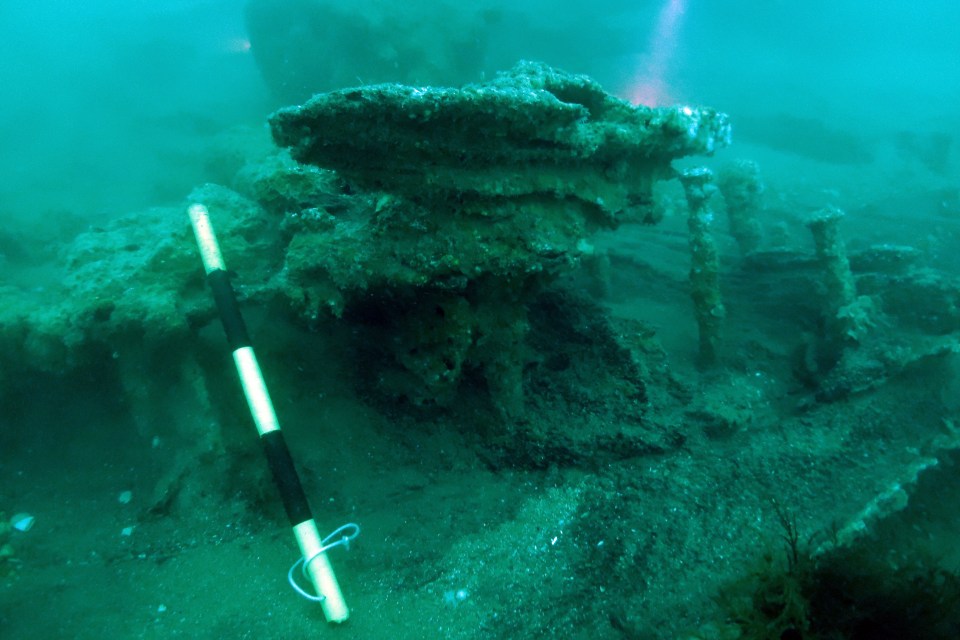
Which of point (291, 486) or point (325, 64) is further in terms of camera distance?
point (325, 64)

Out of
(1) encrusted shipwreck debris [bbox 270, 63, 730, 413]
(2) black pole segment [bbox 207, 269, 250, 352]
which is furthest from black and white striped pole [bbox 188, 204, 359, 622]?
(1) encrusted shipwreck debris [bbox 270, 63, 730, 413]

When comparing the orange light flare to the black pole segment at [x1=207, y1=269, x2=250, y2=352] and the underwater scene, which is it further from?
the black pole segment at [x1=207, y1=269, x2=250, y2=352]

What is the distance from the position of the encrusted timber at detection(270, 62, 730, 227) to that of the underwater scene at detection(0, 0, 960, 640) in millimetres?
21

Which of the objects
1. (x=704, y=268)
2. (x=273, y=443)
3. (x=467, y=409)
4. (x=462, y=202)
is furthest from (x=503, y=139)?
(x=704, y=268)

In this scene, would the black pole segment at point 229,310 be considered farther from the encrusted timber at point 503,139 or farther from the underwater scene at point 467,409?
the encrusted timber at point 503,139

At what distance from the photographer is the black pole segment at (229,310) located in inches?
132

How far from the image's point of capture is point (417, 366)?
3525 millimetres

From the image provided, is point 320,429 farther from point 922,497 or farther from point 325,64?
point 325,64

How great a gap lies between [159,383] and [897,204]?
16780mm

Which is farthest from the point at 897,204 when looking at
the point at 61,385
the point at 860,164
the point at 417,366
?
the point at 61,385

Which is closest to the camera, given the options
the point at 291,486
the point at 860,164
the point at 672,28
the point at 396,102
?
the point at 396,102

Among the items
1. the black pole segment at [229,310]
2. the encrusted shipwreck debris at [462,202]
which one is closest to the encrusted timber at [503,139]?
the encrusted shipwreck debris at [462,202]

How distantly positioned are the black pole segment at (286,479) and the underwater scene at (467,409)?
0.05 feet

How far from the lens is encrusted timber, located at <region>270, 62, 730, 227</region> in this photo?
2.44 metres
